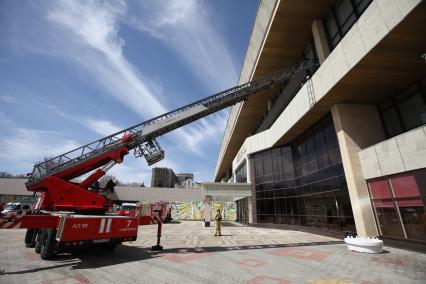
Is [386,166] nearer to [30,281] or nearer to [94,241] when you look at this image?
[94,241]

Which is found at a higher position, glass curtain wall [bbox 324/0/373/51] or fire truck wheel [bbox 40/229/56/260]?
glass curtain wall [bbox 324/0/373/51]

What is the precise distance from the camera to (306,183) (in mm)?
17141

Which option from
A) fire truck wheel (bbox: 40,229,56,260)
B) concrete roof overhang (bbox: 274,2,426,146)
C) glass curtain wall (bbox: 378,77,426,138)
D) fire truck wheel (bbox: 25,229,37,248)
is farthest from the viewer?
glass curtain wall (bbox: 378,77,426,138)

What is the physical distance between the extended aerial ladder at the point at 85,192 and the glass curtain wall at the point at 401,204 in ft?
32.0

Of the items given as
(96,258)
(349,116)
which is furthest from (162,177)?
(96,258)

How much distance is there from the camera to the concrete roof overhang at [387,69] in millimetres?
8148

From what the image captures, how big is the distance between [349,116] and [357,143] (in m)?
1.62

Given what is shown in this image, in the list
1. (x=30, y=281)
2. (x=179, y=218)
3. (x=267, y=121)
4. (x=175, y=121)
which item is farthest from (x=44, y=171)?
(x=179, y=218)

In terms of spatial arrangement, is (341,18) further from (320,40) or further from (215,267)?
(215,267)

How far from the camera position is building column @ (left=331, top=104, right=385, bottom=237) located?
11180mm

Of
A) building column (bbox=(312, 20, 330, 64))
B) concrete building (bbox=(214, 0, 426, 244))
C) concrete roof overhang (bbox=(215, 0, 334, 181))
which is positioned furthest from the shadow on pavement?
concrete roof overhang (bbox=(215, 0, 334, 181))

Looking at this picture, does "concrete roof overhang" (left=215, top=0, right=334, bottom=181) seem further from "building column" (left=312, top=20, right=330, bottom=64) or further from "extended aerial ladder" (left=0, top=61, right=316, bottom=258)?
"extended aerial ladder" (left=0, top=61, right=316, bottom=258)

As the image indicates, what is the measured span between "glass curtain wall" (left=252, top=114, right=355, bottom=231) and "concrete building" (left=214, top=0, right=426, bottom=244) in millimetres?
76

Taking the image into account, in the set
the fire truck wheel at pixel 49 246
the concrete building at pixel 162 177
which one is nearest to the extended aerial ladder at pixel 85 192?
the fire truck wheel at pixel 49 246
